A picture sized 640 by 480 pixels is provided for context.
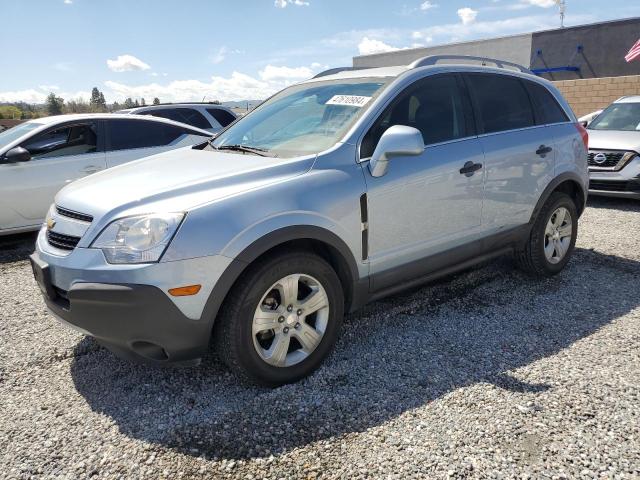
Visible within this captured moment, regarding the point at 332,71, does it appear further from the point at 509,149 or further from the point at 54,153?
the point at 54,153

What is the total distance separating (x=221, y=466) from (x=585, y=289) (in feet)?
11.4

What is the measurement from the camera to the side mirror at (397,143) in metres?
3.01

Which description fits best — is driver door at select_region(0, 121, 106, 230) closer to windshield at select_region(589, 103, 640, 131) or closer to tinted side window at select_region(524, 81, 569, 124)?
tinted side window at select_region(524, 81, 569, 124)

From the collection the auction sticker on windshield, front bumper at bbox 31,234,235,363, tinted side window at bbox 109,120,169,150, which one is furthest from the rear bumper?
tinted side window at bbox 109,120,169,150

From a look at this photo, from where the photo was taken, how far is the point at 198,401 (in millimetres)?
2857

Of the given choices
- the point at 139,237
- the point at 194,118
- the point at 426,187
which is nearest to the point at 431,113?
Answer: the point at 426,187

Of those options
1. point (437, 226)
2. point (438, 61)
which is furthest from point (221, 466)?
point (438, 61)

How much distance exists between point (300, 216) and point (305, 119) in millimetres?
1028

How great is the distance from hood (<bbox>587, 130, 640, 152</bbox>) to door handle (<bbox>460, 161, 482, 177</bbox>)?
5238mm

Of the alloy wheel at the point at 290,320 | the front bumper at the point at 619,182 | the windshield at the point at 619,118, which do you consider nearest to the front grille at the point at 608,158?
the front bumper at the point at 619,182

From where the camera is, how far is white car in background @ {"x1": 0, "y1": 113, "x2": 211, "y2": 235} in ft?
19.2

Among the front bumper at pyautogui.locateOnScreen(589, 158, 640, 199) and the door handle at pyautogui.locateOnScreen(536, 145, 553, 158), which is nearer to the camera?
the door handle at pyautogui.locateOnScreen(536, 145, 553, 158)

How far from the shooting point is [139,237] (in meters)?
2.51

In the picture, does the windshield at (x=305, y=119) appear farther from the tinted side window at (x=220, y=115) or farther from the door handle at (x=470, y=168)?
the tinted side window at (x=220, y=115)
